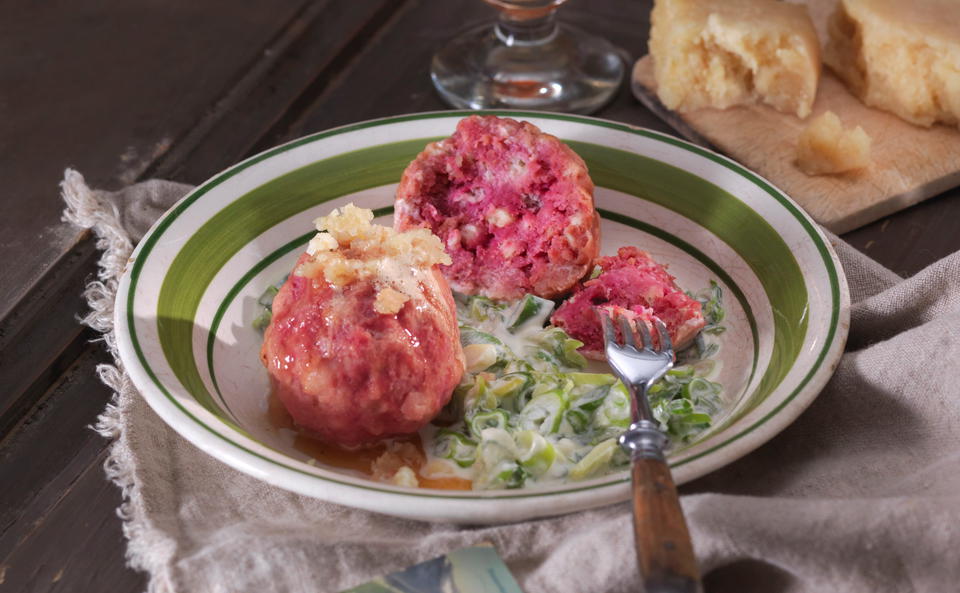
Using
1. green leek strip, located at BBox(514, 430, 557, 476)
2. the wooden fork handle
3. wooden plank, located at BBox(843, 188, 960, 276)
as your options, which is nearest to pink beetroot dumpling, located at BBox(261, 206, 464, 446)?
green leek strip, located at BBox(514, 430, 557, 476)

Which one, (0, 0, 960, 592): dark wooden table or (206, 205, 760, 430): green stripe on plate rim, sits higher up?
(206, 205, 760, 430): green stripe on plate rim

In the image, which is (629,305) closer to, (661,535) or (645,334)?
(645,334)

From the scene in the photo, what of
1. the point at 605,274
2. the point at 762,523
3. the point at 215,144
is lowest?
the point at 215,144

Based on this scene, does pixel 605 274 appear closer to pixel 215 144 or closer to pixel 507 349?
pixel 507 349

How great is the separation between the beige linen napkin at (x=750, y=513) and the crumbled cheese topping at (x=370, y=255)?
44 cm

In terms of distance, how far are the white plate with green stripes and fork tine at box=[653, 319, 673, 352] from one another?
0.17 metres

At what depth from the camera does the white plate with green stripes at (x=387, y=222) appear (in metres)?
1.95

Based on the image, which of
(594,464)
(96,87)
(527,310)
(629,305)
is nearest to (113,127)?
(96,87)

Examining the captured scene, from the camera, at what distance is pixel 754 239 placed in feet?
8.73

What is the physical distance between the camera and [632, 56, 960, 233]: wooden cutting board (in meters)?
3.03

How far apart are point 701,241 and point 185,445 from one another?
52.4 inches

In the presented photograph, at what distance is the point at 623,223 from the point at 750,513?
1196 mm

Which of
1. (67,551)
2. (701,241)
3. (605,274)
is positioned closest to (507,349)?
(605,274)

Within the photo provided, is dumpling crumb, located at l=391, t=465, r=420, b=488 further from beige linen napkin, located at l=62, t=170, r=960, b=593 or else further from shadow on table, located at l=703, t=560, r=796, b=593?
shadow on table, located at l=703, t=560, r=796, b=593
